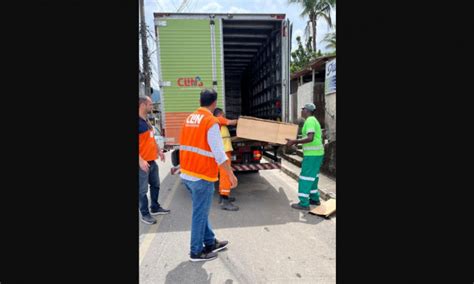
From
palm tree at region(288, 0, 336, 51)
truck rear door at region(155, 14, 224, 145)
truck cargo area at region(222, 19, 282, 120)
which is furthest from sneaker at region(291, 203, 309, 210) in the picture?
palm tree at region(288, 0, 336, 51)

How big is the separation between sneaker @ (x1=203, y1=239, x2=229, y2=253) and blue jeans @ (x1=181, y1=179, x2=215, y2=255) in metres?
0.16

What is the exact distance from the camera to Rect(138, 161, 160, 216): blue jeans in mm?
3982

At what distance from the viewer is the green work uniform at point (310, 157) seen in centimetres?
443

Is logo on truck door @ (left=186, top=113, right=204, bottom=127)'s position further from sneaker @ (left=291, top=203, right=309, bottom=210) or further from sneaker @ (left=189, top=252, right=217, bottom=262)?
sneaker @ (left=291, top=203, right=309, bottom=210)

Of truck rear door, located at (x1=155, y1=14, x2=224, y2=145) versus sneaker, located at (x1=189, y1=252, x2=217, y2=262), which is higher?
truck rear door, located at (x1=155, y1=14, x2=224, y2=145)

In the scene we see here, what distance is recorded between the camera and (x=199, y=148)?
8.93 feet

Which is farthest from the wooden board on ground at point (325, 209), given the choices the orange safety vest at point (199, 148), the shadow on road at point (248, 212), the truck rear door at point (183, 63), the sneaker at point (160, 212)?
the truck rear door at point (183, 63)

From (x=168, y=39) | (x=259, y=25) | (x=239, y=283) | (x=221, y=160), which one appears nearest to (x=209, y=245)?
(x=239, y=283)

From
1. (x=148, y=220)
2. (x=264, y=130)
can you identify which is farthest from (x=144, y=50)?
(x=148, y=220)

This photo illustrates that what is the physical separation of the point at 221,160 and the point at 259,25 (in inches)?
177

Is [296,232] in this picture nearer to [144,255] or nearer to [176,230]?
[176,230]

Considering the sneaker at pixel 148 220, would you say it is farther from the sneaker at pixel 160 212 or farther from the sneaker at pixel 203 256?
the sneaker at pixel 203 256

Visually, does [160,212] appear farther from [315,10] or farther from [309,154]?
[315,10]

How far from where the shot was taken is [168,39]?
5254 millimetres
